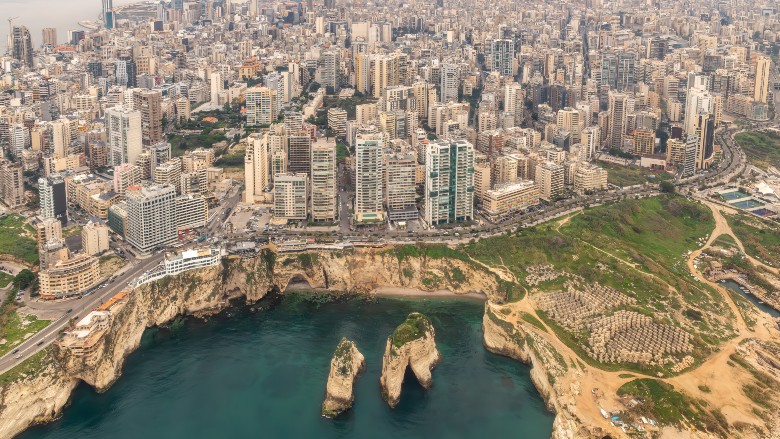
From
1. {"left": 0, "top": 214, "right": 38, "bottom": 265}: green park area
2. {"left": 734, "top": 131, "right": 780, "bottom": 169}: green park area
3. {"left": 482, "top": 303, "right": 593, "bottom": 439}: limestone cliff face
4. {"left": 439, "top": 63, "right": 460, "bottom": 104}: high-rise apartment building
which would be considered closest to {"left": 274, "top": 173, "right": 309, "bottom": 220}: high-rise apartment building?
{"left": 0, "top": 214, "right": 38, "bottom": 265}: green park area

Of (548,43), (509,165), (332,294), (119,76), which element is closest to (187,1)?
(119,76)

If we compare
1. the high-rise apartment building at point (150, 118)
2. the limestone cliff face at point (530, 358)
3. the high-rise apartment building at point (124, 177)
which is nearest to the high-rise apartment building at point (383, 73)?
the high-rise apartment building at point (150, 118)

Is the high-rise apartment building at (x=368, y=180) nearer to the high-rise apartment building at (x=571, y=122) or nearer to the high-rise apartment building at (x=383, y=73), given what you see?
the high-rise apartment building at (x=571, y=122)

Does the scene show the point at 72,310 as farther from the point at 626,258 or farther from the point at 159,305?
the point at 626,258

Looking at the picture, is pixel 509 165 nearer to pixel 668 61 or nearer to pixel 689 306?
pixel 689 306

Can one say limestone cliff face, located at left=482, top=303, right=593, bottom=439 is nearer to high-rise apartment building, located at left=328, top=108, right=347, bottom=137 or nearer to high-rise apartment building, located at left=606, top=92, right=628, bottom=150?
high-rise apartment building, located at left=328, top=108, right=347, bottom=137

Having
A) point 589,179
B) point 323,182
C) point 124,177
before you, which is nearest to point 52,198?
point 124,177
